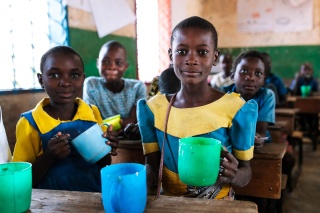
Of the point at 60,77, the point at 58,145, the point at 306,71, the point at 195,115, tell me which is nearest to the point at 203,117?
the point at 195,115

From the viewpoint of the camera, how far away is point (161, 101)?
1275 millimetres

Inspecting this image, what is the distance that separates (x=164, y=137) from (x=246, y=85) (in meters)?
1.03

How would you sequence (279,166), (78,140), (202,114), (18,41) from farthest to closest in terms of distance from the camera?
(18,41) < (279,166) < (202,114) < (78,140)

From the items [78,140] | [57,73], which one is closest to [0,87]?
[57,73]

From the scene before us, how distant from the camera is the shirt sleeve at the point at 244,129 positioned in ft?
3.66

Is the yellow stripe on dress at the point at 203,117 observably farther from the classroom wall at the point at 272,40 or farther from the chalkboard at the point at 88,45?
the classroom wall at the point at 272,40

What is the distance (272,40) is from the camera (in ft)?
21.5

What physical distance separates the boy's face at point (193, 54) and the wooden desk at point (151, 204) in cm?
50

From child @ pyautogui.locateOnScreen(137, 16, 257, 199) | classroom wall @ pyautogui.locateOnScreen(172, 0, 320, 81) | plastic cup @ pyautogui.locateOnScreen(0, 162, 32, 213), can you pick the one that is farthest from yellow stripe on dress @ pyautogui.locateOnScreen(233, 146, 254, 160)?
classroom wall @ pyautogui.locateOnScreen(172, 0, 320, 81)

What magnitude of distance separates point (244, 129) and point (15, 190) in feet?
2.49

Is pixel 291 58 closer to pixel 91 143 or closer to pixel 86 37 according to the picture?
pixel 86 37

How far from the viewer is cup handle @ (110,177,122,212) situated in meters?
0.68

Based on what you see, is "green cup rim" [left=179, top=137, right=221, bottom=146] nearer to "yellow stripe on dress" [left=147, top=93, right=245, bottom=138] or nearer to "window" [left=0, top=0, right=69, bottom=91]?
"yellow stripe on dress" [left=147, top=93, right=245, bottom=138]

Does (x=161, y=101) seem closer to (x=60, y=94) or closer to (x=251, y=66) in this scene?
(x=60, y=94)
